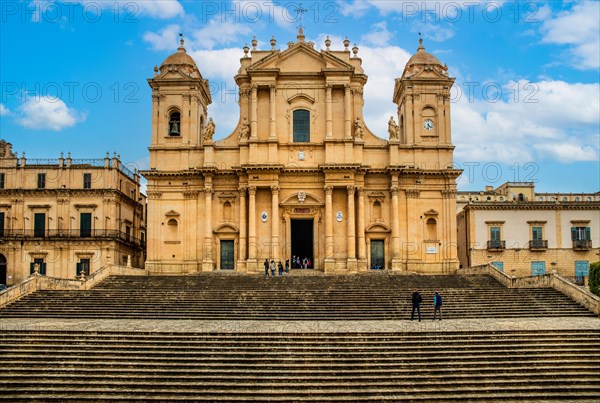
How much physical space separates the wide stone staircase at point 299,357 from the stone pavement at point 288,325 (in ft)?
0.13

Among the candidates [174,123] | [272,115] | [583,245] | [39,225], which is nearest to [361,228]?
[272,115]

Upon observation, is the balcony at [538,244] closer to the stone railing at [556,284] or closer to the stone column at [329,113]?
the stone railing at [556,284]

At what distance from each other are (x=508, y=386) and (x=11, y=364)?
14527mm

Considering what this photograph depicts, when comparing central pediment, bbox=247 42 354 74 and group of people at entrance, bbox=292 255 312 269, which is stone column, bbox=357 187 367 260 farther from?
central pediment, bbox=247 42 354 74

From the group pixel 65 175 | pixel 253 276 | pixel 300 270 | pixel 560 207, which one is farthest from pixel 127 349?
pixel 560 207

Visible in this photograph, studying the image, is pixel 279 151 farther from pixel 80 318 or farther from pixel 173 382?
pixel 173 382

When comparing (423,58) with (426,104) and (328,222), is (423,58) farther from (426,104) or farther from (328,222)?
(328,222)

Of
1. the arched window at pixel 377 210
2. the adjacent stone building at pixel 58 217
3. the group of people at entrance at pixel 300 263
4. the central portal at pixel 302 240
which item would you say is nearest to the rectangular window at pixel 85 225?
the adjacent stone building at pixel 58 217

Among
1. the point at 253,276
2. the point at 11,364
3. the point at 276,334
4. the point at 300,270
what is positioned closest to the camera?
the point at 11,364

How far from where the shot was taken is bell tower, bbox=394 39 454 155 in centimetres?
4247

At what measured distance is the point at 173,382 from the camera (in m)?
18.2

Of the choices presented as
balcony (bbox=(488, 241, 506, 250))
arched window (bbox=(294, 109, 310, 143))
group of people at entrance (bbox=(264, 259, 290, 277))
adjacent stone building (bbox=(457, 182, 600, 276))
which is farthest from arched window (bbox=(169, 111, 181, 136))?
balcony (bbox=(488, 241, 506, 250))

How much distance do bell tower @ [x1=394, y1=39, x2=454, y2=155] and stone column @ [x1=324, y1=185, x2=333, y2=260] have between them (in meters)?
6.51

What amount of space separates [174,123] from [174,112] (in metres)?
0.73
